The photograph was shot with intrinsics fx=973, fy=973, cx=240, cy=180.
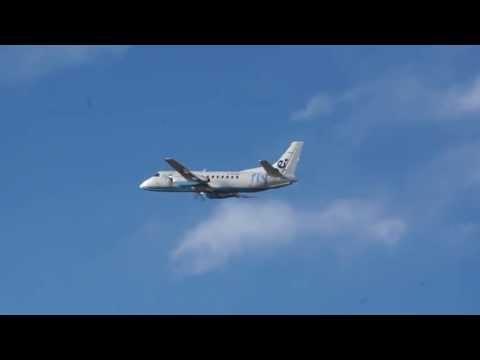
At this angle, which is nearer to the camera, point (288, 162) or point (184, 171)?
point (288, 162)

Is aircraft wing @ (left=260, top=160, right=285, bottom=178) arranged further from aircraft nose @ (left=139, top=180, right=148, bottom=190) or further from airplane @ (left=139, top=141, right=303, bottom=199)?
aircraft nose @ (left=139, top=180, right=148, bottom=190)

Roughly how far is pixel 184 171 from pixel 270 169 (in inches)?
402

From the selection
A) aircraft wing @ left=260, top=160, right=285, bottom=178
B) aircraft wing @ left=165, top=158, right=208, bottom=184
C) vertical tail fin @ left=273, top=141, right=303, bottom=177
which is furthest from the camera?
aircraft wing @ left=165, top=158, right=208, bottom=184

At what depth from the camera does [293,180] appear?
3757 inches

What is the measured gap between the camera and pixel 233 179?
318 feet

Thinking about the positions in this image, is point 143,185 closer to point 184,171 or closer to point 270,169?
point 184,171

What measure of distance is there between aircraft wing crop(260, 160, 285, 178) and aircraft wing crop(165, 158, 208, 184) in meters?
7.52

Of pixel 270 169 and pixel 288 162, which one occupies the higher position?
pixel 288 162

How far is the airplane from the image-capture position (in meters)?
95.0

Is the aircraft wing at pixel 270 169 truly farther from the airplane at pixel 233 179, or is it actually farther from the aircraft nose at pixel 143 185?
the aircraft nose at pixel 143 185

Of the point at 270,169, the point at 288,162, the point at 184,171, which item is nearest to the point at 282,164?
the point at 288,162

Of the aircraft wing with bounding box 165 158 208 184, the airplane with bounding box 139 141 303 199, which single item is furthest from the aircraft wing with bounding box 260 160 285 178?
the aircraft wing with bounding box 165 158 208 184
